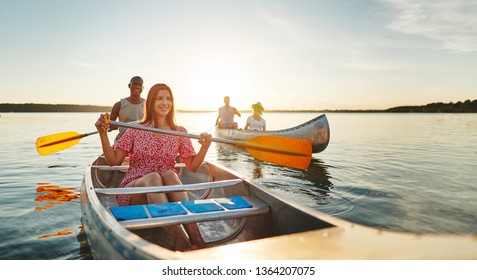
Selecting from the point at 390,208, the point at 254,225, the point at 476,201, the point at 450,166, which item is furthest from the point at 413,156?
the point at 254,225

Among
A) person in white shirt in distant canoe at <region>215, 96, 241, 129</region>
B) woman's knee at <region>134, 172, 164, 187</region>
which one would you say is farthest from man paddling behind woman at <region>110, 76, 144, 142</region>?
person in white shirt in distant canoe at <region>215, 96, 241, 129</region>

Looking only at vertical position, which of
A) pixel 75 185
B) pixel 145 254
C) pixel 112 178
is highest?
pixel 145 254

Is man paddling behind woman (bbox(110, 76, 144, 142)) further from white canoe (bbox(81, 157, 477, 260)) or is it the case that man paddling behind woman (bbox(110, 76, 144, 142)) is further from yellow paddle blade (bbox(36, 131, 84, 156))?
white canoe (bbox(81, 157, 477, 260))

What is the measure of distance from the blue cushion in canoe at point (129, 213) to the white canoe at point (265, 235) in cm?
2

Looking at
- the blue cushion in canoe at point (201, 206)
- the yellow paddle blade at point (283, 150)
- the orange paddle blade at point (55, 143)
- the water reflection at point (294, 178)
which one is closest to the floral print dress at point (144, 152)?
the blue cushion in canoe at point (201, 206)

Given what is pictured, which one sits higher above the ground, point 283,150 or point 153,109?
point 153,109

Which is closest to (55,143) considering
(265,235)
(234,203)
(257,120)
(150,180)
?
(150,180)

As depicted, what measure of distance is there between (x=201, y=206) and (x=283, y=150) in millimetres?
1837

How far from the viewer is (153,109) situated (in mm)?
3959

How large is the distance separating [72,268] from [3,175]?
6925mm

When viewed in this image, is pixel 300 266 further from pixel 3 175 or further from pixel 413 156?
pixel 413 156

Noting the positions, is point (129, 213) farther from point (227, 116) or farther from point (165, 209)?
point (227, 116)

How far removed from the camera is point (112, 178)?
20.1ft

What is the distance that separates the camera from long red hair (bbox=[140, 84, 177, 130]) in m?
3.80
